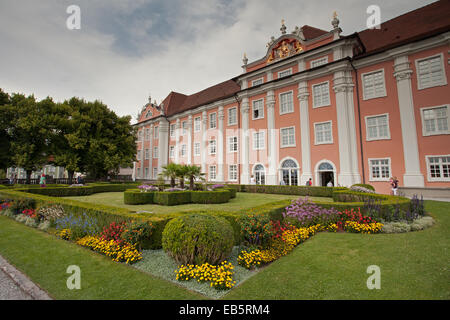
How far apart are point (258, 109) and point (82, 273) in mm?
23866

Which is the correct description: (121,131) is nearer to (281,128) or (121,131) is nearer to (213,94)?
(213,94)

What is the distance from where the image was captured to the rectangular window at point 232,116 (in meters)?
28.2

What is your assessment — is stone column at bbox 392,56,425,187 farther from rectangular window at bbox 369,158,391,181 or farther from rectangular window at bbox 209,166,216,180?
rectangular window at bbox 209,166,216,180

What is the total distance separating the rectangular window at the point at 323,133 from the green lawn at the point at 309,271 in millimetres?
14461

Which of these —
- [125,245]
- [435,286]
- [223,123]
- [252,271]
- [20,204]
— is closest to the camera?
[435,286]

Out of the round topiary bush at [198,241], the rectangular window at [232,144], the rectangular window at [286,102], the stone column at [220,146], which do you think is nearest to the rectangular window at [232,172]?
the stone column at [220,146]

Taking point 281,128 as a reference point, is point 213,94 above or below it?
above

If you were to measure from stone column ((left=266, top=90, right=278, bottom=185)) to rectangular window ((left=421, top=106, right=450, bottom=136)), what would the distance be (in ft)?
39.9

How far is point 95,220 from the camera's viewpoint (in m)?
7.10

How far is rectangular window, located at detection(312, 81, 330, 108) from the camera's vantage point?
20.4 meters

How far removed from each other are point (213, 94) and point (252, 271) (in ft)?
108

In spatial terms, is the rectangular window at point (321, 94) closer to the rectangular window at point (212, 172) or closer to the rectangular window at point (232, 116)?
the rectangular window at point (232, 116)

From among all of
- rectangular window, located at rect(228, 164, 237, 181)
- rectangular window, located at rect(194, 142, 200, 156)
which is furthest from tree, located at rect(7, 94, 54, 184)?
rectangular window, located at rect(228, 164, 237, 181)
